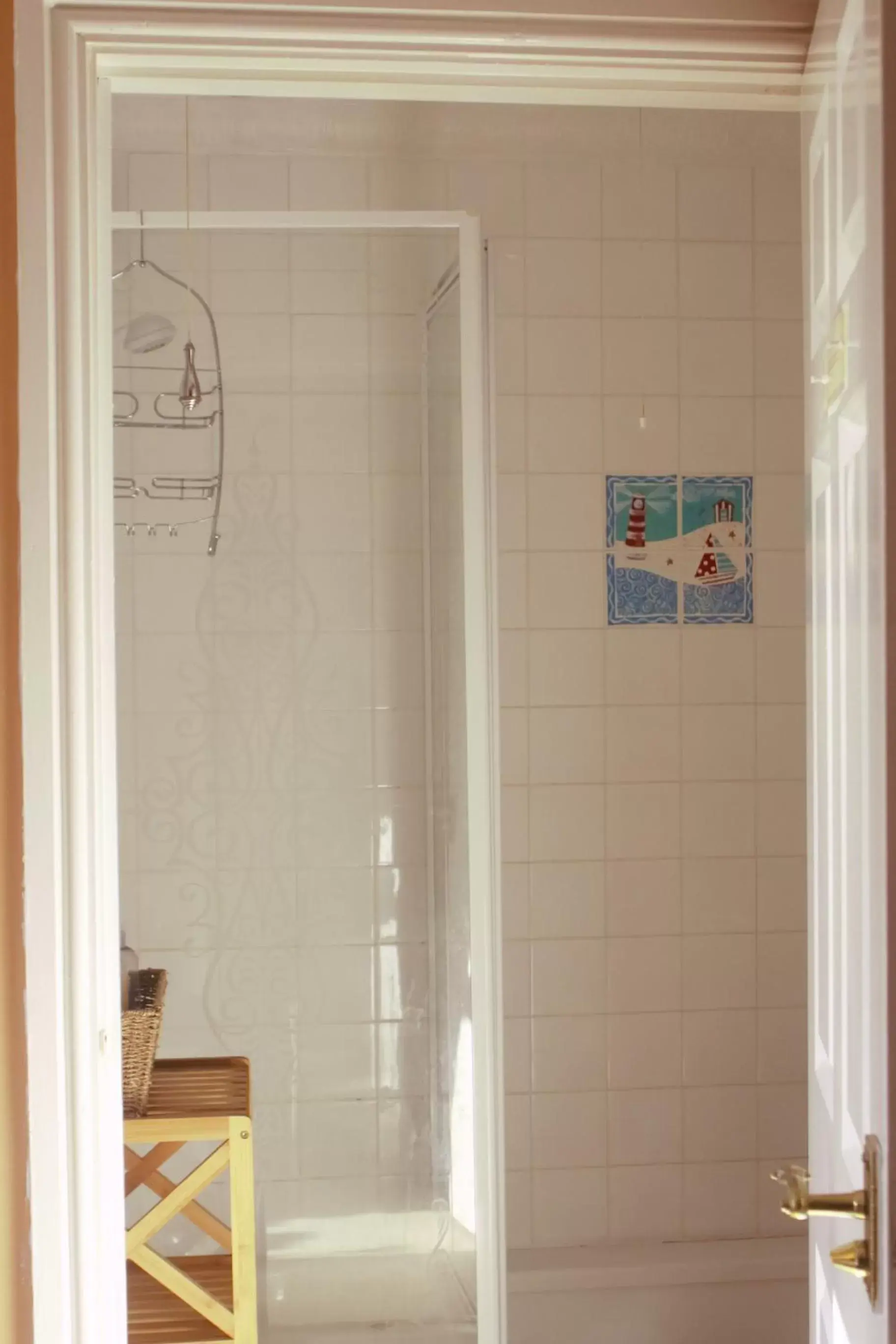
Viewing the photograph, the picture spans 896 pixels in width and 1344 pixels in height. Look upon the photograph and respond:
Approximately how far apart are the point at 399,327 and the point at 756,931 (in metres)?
1.46

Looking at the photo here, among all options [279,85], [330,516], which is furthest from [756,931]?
[279,85]

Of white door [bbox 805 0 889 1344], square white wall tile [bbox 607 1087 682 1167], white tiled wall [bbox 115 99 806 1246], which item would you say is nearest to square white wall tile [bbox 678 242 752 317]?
white tiled wall [bbox 115 99 806 1246]

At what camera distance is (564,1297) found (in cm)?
249

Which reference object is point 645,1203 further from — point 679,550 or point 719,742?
point 679,550

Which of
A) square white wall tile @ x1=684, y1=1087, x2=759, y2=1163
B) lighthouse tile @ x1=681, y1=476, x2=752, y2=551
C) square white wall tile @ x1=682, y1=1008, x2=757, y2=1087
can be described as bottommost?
square white wall tile @ x1=684, y1=1087, x2=759, y2=1163

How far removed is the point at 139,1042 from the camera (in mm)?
1829

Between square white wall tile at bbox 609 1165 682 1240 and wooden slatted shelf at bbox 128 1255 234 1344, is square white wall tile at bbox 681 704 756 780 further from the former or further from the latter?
wooden slatted shelf at bbox 128 1255 234 1344

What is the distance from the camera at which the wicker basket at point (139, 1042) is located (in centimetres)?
182

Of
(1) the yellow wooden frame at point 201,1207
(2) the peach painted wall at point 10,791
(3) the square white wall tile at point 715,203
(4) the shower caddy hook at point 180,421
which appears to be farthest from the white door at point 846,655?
(3) the square white wall tile at point 715,203

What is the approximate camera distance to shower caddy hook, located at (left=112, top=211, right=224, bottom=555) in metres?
2.10

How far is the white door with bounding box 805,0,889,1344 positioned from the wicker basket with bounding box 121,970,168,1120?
3.32 feet

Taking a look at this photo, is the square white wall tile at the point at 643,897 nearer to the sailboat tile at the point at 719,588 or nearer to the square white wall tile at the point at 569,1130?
the square white wall tile at the point at 569,1130

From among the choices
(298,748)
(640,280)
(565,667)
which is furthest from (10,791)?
(640,280)

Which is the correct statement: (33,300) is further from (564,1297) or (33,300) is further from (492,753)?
(564,1297)
